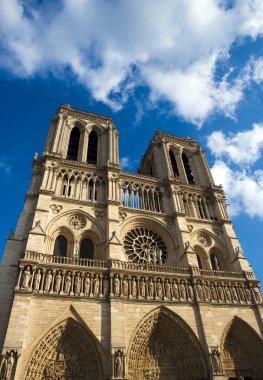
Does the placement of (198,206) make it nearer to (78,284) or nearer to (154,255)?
(154,255)

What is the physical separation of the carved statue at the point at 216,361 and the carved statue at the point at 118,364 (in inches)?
173

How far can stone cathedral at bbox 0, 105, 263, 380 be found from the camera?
1147 cm

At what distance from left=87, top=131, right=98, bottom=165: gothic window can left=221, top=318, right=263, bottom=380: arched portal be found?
573 inches

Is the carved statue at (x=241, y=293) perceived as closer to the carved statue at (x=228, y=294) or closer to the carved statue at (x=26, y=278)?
the carved statue at (x=228, y=294)

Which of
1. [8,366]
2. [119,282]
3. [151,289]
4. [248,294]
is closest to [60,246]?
[119,282]

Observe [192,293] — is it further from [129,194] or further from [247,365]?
[129,194]

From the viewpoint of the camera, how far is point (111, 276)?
44.5 ft

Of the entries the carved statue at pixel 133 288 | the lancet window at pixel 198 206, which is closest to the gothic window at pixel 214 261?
the lancet window at pixel 198 206

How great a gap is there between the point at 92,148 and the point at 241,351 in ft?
56.7

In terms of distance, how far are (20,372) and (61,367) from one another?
5.61 ft

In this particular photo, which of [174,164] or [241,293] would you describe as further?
[174,164]

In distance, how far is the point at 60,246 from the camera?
15688 millimetres

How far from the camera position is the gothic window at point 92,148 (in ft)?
73.2

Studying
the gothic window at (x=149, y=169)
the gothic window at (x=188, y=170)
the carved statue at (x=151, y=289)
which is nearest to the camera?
the carved statue at (x=151, y=289)
